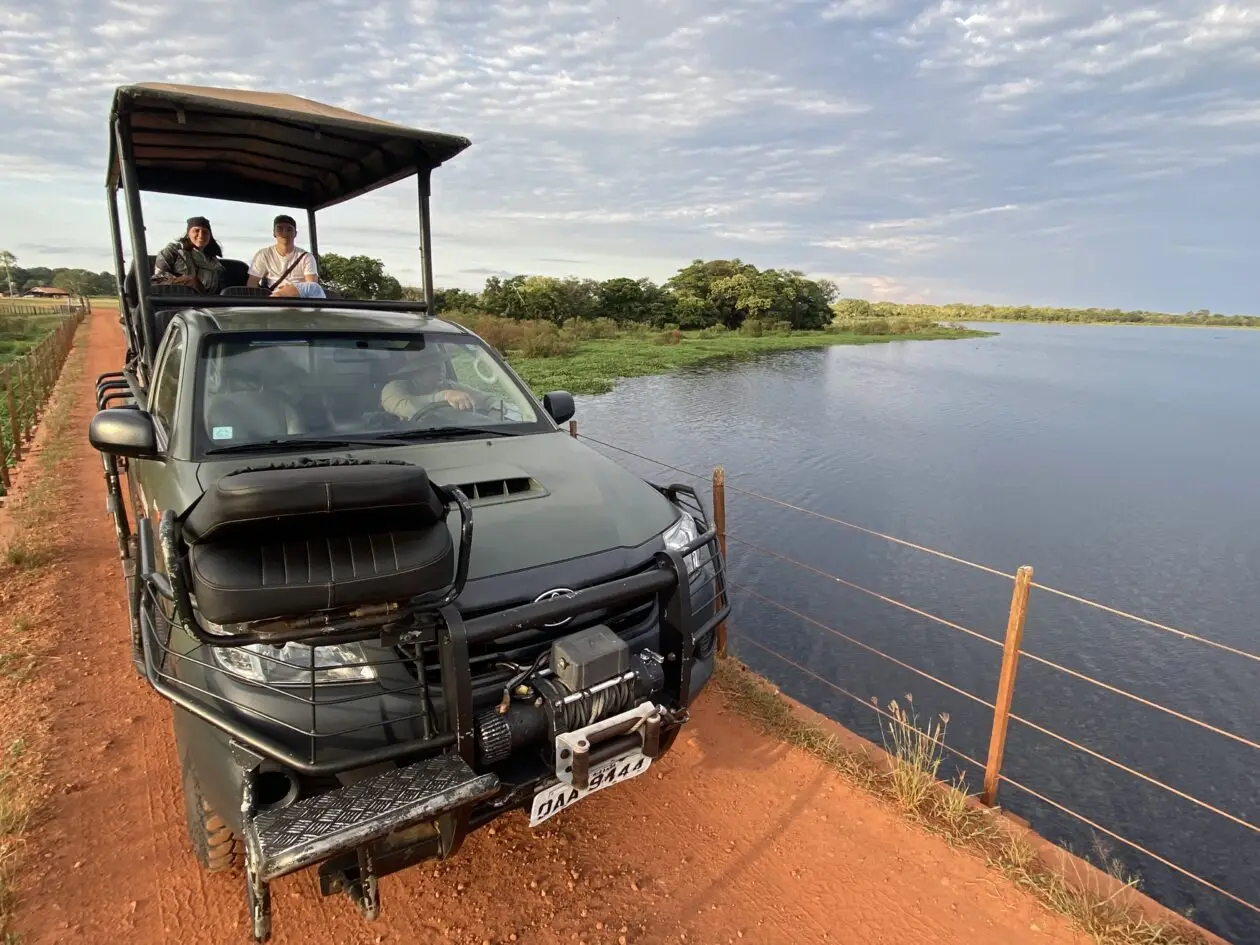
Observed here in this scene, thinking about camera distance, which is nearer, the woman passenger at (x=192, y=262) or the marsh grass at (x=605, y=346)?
the woman passenger at (x=192, y=262)

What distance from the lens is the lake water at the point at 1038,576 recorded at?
502 cm

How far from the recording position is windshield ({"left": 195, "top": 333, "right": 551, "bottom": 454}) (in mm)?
3326

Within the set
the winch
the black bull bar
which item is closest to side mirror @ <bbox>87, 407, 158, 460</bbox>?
the black bull bar

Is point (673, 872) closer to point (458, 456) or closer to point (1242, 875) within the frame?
point (458, 456)

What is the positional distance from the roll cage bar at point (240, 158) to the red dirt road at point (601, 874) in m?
2.90

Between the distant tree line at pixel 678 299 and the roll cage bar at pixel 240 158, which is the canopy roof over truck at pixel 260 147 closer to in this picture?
the roll cage bar at pixel 240 158

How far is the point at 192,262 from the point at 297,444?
4.36 metres

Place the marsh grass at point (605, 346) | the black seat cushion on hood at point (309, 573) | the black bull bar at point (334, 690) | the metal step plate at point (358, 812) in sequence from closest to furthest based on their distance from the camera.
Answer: the metal step plate at point (358, 812) < the black seat cushion on hood at point (309, 573) < the black bull bar at point (334, 690) < the marsh grass at point (605, 346)

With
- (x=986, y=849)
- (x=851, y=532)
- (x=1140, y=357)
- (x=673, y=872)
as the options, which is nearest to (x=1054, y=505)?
(x=851, y=532)

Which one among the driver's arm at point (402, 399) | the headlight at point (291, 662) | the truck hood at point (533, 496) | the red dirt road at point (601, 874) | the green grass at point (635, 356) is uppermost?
the driver's arm at point (402, 399)

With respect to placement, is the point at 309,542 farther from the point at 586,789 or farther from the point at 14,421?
the point at 14,421

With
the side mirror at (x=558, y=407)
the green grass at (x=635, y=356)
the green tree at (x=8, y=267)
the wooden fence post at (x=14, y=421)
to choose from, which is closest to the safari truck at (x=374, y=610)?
the side mirror at (x=558, y=407)

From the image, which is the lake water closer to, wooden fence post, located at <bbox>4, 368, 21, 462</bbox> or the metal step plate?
the metal step plate

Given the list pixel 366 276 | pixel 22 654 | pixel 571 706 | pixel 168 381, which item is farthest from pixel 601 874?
pixel 366 276
